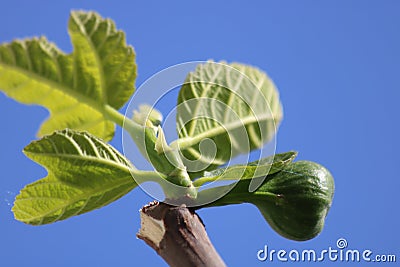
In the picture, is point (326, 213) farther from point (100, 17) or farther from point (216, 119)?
point (100, 17)

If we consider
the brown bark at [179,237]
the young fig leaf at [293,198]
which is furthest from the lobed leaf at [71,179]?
the young fig leaf at [293,198]

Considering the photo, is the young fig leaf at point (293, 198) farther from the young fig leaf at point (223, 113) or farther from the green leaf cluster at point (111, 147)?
the young fig leaf at point (223, 113)

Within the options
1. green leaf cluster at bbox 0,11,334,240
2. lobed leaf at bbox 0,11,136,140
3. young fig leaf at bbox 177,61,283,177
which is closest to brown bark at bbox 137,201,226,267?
green leaf cluster at bbox 0,11,334,240

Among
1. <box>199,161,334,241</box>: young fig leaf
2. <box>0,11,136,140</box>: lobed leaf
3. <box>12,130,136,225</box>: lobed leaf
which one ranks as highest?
<box>0,11,136,140</box>: lobed leaf

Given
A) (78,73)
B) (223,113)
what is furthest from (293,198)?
(78,73)

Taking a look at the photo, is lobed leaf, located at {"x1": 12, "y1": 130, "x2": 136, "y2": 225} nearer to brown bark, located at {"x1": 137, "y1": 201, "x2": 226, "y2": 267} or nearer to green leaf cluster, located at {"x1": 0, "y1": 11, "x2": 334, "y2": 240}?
green leaf cluster, located at {"x1": 0, "y1": 11, "x2": 334, "y2": 240}

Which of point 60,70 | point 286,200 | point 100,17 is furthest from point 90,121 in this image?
point 286,200
